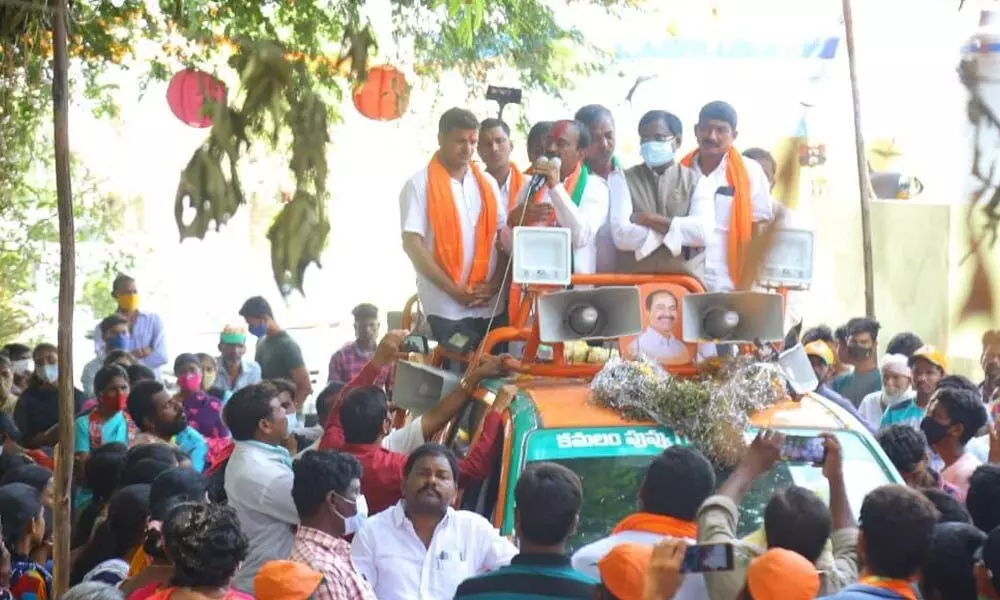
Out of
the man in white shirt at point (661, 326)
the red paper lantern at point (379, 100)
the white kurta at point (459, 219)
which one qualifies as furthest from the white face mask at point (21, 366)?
the man in white shirt at point (661, 326)

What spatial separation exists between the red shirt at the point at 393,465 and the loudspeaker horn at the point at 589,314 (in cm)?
56

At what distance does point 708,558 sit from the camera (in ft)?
12.6

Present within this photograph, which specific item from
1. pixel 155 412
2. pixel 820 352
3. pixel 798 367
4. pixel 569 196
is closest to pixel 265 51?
pixel 569 196

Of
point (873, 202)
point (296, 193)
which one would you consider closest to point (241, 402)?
point (296, 193)

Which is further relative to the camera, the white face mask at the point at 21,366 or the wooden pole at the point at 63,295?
the white face mask at the point at 21,366

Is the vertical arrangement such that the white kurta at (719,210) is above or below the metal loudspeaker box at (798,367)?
above

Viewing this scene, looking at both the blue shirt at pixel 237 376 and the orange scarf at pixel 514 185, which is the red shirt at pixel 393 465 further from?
the blue shirt at pixel 237 376

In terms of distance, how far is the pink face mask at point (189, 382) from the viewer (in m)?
10.3

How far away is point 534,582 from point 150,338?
914cm

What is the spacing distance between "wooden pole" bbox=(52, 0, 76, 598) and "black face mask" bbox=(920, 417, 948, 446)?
3.74 m

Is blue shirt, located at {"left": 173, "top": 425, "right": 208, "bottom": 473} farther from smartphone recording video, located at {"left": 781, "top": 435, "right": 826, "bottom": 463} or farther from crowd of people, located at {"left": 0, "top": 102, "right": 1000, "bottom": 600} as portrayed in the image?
smartphone recording video, located at {"left": 781, "top": 435, "right": 826, "bottom": 463}

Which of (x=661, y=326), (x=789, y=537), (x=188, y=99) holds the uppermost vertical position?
(x=188, y=99)

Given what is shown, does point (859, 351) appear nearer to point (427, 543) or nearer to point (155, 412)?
point (155, 412)

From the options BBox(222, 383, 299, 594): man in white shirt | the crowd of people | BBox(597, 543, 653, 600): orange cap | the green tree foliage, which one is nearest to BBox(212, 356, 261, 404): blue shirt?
the crowd of people
